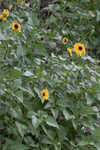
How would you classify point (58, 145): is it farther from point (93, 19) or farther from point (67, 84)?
point (93, 19)

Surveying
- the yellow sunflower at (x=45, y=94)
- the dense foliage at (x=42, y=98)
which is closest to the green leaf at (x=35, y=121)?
the dense foliage at (x=42, y=98)

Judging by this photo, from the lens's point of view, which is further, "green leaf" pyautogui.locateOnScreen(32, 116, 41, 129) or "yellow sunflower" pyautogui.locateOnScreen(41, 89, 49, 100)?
"yellow sunflower" pyautogui.locateOnScreen(41, 89, 49, 100)

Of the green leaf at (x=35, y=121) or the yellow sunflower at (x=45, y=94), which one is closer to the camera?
the green leaf at (x=35, y=121)

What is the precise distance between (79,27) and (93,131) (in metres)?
1.76

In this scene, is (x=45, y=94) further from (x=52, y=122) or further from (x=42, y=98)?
(x=52, y=122)

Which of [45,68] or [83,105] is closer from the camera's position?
[83,105]

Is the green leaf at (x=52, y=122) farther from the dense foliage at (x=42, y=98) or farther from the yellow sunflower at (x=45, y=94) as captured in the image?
the yellow sunflower at (x=45, y=94)

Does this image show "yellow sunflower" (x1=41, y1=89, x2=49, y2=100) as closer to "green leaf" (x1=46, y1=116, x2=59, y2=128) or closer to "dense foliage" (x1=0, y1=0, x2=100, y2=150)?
"dense foliage" (x1=0, y1=0, x2=100, y2=150)

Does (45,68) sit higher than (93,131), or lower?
higher

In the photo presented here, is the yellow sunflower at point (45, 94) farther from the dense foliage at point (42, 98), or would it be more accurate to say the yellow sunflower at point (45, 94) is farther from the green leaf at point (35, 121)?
the green leaf at point (35, 121)

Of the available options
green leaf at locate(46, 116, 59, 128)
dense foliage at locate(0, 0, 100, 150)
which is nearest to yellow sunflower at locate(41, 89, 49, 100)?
dense foliage at locate(0, 0, 100, 150)

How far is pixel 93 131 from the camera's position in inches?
71.4

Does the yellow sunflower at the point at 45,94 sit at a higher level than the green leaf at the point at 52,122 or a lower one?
higher

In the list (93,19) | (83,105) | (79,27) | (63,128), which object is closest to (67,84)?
(83,105)
